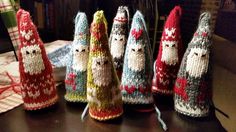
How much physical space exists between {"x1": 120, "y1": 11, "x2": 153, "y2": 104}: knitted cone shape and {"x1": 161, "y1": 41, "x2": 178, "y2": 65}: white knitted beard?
0.04m

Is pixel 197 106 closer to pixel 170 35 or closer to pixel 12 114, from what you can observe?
pixel 170 35

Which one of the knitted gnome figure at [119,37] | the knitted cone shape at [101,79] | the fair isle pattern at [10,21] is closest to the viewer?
the knitted cone shape at [101,79]

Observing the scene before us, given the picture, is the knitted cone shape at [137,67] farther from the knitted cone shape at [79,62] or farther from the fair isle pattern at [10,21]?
the fair isle pattern at [10,21]

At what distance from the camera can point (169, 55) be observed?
1.66 feet

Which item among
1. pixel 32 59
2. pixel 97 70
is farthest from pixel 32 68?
pixel 97 70

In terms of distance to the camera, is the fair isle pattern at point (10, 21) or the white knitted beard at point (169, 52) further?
the fair isle pattern at point (10, 21)

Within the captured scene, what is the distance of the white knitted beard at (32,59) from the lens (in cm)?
45

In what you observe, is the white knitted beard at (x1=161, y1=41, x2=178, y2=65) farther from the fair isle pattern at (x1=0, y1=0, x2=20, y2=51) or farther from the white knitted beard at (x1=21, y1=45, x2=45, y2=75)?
the fair isle pattern at (x1=0, y1=0, x2=20, y2=51)

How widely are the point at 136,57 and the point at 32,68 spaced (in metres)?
0.20

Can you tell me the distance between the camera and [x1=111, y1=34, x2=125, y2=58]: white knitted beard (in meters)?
0.54

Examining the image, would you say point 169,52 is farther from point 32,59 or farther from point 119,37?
point 32,59

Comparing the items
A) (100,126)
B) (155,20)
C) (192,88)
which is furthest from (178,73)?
(155,20)

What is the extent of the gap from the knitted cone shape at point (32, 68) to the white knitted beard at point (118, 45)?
0.15 meters

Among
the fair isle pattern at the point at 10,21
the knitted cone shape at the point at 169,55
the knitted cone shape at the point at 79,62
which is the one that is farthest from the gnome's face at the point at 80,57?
the fair isle pattern at the point at 10,21
